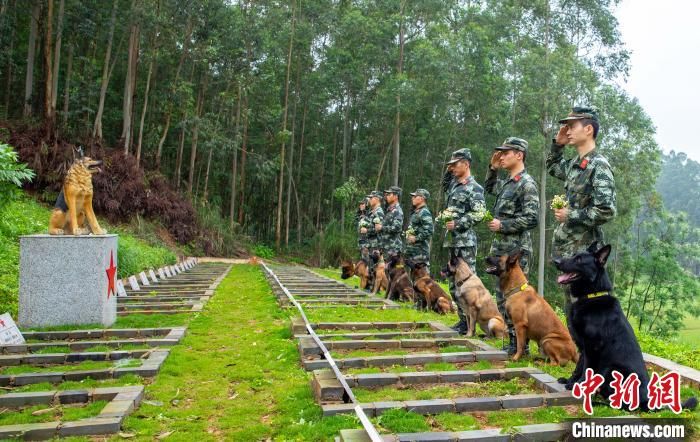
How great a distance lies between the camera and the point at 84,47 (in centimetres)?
2305

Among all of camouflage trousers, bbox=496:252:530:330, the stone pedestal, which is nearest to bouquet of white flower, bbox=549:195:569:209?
camouflage trousers, bbox=496:252:530:330

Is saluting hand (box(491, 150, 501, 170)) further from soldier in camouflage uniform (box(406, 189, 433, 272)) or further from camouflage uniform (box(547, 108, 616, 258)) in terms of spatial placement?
soldier in camouflage uniform (box(406, 189, 433, 272))

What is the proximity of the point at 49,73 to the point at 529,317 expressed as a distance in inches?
713

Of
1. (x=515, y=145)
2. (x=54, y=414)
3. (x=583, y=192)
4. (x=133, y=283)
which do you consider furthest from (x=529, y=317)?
(x=133, y=283)

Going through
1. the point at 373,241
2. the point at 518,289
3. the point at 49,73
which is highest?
the point at 49,73

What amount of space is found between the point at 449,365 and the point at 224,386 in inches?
78.1

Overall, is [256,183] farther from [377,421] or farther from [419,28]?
[377,421]

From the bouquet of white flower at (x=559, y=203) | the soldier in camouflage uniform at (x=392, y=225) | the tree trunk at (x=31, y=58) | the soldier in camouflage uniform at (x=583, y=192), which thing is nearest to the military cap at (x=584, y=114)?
the soldier in camouflage uniform at (x=583, y=192)

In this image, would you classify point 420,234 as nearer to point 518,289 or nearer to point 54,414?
point 518,289

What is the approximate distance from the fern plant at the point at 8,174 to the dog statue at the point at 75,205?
593 millimetres

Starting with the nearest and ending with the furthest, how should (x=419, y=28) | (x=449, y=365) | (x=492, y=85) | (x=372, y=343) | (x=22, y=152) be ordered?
(x=449, y=365) → (x=372, y=343) → (x=22, y=152) → (x=492, y=85) → (x=419, y=28)

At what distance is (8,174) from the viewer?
5168 mm

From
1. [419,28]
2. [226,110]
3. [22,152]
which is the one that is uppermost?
[419,28]

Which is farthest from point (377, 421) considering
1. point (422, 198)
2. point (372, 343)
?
point (422, 198)
